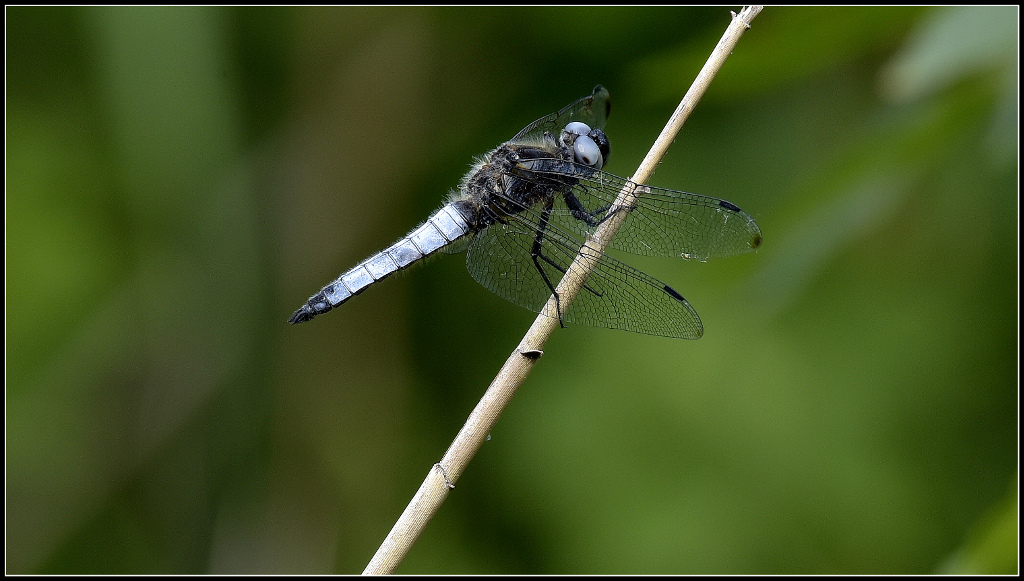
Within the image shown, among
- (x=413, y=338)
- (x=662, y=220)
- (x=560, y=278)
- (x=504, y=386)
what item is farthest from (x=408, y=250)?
(x=504, y=386)

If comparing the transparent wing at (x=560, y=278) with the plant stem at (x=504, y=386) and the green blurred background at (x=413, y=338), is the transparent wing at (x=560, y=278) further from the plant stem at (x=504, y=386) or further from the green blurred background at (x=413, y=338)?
the green blurred background at (x=413, y=338)

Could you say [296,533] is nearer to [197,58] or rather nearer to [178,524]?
[178,524]

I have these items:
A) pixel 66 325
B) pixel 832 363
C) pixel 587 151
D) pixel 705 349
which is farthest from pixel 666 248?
pixel 66 325

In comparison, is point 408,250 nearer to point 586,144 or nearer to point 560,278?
point 560,278

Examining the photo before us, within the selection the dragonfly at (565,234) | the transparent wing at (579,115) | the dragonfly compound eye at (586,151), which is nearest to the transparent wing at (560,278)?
the dragonfly at (565,234)

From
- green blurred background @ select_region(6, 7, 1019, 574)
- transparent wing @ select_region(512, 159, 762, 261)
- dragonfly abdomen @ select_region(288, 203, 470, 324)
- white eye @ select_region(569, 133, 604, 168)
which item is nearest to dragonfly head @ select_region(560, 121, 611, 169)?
white eye @ select_region(569, 133, 604, 168)

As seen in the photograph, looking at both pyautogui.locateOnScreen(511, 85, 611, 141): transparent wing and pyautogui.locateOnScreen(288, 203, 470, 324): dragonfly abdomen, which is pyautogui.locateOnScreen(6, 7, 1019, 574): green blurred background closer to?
pyautogui.locateOnScreen(511, 85, 611, 141): transparent wing

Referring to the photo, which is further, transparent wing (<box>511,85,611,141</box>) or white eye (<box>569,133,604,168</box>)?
transparent wing (<box>511,85,611,141</box>)
